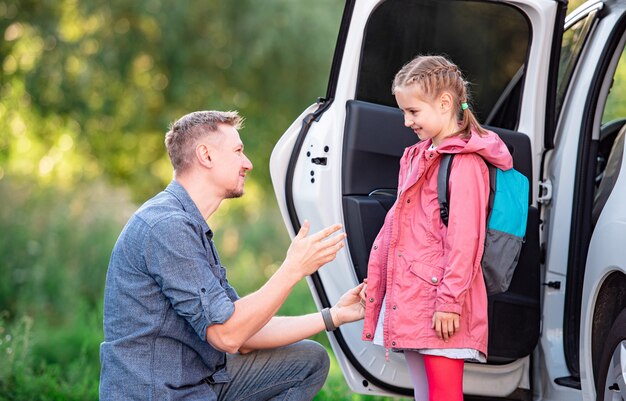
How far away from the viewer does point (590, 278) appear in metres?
3.44

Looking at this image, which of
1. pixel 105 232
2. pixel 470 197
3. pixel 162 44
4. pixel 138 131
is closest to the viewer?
pixel 470 197

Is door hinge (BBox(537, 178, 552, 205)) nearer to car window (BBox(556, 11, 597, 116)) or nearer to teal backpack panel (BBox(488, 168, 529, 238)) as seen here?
car window (BBox(556, 11, 597, 116))

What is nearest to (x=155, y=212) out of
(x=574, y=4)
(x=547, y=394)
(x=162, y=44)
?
(x=547, y=394)

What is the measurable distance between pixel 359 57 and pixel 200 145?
0.90 meters

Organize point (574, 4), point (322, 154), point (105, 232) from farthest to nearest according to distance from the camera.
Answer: point (105, 232), point (574, 4), point (322, 154)

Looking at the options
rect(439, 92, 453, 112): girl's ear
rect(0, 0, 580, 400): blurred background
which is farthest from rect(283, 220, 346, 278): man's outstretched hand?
rect(0, 0, 580, 400): blurred background

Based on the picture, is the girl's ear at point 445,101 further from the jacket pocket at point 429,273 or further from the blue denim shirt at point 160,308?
the blue denim shirt at point 160,308

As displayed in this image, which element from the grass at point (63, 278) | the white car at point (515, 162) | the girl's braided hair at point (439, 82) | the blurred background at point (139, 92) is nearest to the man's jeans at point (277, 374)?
the white car at point (515, 162)

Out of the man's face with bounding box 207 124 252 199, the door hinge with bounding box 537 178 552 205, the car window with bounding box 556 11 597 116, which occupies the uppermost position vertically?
the car window with bounding box 556 11 597 116

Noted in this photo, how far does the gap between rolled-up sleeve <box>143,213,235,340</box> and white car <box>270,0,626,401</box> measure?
82 cm

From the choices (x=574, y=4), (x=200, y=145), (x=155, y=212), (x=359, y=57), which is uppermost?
(x=574, y=4)

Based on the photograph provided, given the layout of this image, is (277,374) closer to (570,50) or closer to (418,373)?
(418,373)

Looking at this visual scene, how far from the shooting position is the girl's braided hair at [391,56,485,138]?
3.33 metres

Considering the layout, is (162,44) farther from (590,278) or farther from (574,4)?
(590,278)
